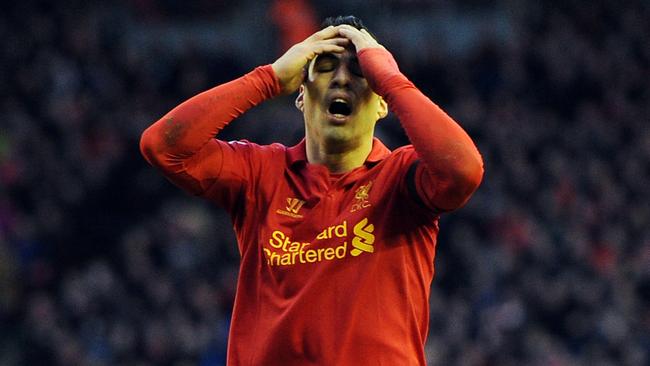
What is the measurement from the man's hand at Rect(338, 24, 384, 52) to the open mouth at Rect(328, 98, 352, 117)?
16 centimetres

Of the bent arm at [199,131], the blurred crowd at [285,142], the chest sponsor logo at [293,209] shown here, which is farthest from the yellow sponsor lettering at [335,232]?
the blurred crowd at [285,142]

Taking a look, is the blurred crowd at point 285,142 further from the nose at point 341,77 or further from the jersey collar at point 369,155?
the nose at point 341,77

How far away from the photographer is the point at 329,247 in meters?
3.56

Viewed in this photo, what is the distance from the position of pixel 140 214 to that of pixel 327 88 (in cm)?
790

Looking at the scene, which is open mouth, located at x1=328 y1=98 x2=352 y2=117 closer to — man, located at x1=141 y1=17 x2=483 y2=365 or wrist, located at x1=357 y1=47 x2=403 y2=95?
man, located at x1=141 y1=17 x2=483 y2=365

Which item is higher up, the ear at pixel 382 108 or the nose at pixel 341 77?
the nose at pixel 341 77

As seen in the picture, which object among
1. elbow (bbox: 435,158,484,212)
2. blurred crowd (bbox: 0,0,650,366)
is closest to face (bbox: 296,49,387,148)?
elbow (bbox: 435,158,484,212)

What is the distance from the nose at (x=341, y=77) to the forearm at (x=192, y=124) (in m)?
0.23

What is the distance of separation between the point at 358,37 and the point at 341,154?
35cm

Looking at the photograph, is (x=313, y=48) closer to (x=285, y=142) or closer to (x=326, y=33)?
(x=326, y=33)

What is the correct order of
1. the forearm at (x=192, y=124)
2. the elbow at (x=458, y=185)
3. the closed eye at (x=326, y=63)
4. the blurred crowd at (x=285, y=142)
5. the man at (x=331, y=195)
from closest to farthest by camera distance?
the elbow at (x=458, y=185), the man at (x=331, y=195), the forearm at (x=192, y=124), the closed eye at (x=326, y=63), the blurred crowd at (x=285, y=142)

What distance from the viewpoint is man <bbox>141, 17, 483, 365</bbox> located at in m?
3.48

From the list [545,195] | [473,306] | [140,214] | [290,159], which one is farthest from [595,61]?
[290,159]

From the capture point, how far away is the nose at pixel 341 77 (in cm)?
371
